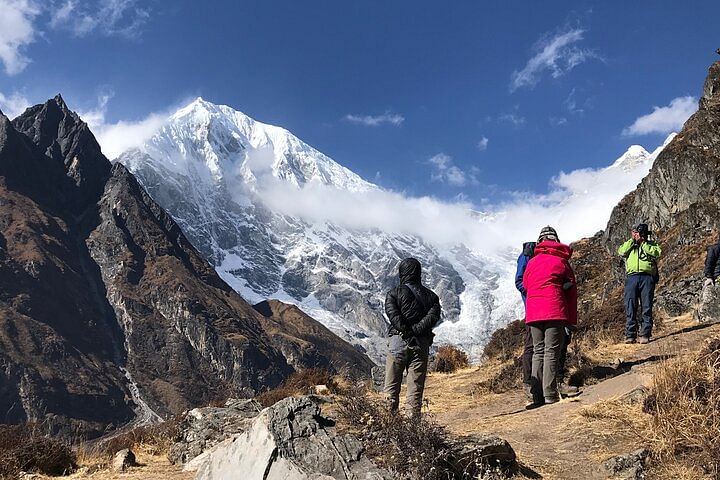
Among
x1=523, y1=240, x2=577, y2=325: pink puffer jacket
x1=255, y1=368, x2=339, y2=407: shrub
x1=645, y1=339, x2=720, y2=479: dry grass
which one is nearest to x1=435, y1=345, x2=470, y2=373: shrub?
x1=255, y1=368, x2=339, y2=407: shrub

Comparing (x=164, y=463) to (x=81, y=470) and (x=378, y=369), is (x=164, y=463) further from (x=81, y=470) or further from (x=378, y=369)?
(x=378, y=369)

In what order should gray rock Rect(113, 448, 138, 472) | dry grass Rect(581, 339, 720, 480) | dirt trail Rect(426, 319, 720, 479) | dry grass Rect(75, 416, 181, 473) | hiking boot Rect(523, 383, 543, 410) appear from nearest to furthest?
dry grass Rect(581, 339, 720, 480) → dirt trail Rect(426, 319, 720, 479) → gray rock Rect(113, 448, 138, 472) → hiking boot Rect(523, 383, 543, 410) → dry grass Rect(75, 416, 181, 473)

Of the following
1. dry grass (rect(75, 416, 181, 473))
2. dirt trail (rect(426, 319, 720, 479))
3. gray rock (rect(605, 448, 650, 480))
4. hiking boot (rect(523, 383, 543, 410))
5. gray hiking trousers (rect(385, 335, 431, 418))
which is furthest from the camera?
dry grass (rect(75, 416, 181, 473))

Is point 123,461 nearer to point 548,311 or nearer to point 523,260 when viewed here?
point 548,311

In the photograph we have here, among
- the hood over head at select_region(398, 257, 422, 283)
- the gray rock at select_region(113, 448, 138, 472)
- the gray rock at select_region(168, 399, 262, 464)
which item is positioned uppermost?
the hood over head at select_region(398, 257, 422, 283)

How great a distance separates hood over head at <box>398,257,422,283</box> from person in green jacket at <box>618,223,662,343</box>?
5369 millimetres

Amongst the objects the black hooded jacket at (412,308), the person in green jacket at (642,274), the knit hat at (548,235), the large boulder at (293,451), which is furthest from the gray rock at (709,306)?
the large boulder at (293,451)

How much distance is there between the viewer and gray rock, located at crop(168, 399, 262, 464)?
328 inches

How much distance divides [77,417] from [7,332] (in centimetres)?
3437

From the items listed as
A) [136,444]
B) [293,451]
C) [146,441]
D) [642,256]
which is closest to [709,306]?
[642,256]

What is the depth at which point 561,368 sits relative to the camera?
9.35 m

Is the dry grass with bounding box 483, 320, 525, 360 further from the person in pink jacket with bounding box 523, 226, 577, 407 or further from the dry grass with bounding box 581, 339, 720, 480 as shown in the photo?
the dry grass with bounding box 581, 339, 720, 480

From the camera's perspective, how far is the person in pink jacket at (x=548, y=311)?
7953mm

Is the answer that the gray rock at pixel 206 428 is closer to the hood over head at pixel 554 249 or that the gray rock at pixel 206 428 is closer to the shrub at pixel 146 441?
the shrub at pixel 146 441
